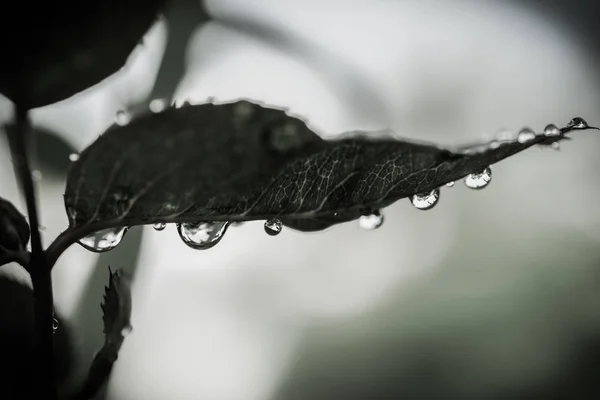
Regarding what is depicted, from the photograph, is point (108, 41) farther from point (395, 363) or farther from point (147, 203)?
point (395, 363)

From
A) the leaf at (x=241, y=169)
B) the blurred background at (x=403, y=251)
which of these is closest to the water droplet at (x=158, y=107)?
the leaf at (x=241, y=169)

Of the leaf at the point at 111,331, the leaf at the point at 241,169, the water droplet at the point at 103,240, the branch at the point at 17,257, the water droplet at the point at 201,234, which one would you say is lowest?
the leaf at the point at 111,331

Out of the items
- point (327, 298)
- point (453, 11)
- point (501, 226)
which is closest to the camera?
point (327, 298)

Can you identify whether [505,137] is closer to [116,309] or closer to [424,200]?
[424,200]

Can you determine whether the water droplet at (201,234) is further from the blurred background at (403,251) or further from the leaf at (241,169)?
the blurred background at (403,251)

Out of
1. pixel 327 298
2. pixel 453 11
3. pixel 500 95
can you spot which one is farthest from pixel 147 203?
pixel 453 11

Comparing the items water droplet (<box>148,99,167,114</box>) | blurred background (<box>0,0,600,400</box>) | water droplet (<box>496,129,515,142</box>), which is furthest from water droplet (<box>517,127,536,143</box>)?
blurred background (<box>0,0,600,400</box>)
